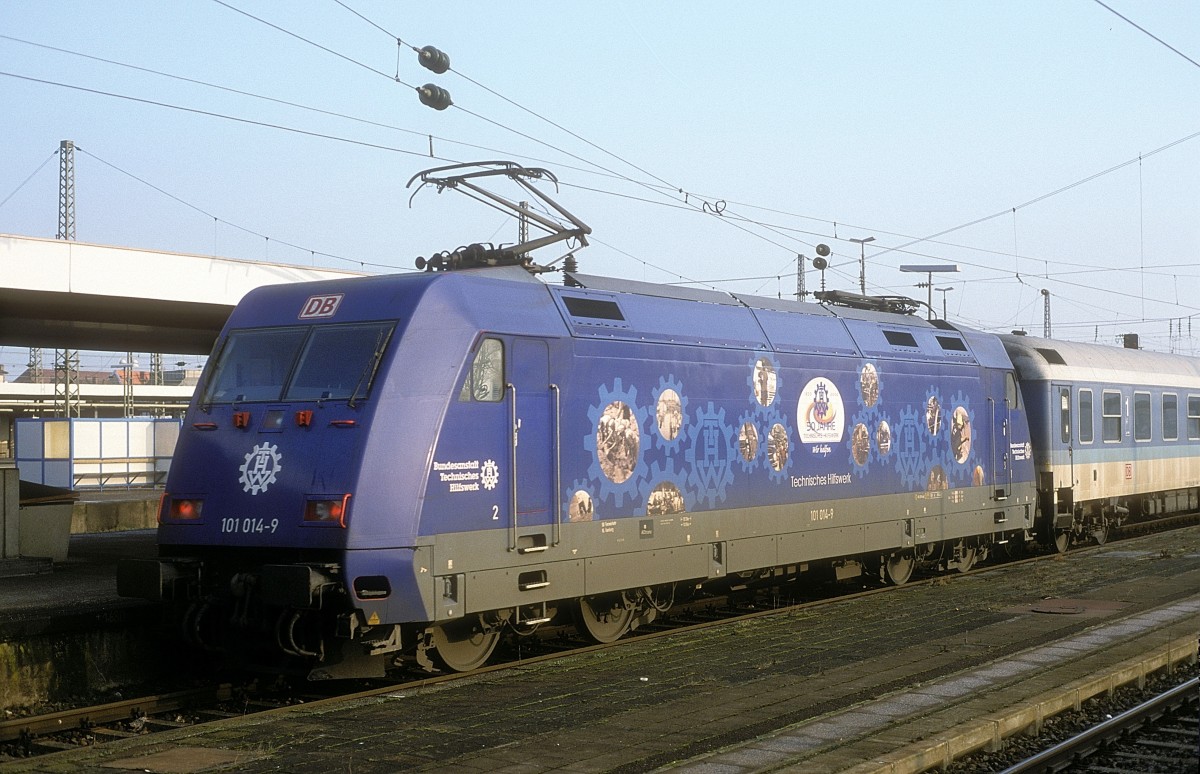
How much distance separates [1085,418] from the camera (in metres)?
23.8

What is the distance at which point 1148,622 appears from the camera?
1364 centimetres

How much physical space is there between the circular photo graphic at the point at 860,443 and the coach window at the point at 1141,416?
1178 cm

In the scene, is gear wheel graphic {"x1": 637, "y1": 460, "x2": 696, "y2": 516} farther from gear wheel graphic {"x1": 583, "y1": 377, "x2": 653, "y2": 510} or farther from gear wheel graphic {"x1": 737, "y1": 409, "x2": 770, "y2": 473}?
gear wheel graphic {"x1": 737, "y1": 409, "x2": 770, "y2": 473}

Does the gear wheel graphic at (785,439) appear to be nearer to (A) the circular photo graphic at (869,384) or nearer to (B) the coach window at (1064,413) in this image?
(A) the circular photo graphic at (869,384)

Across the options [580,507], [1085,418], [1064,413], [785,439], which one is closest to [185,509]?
[580,507]

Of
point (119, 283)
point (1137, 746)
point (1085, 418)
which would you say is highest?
point (119, 283)

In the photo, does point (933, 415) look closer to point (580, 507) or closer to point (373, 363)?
point (580, 507)

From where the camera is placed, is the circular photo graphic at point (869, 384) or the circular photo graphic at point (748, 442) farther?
the circular photo graphic at point (869, 384)

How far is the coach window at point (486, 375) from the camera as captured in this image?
11.1 metres

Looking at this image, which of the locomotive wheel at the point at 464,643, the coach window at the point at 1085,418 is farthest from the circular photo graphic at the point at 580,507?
the coach window at the point at 1085,418

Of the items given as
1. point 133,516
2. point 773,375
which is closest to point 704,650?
point 773,375

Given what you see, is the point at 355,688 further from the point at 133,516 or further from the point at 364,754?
the point at 133,516

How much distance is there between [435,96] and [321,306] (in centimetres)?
501

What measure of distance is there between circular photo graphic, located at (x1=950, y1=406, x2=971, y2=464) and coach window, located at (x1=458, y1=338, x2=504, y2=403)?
9.70 m
